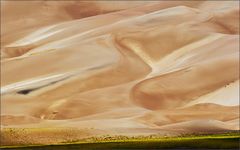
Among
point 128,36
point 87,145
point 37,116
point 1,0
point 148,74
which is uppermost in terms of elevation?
point 1,0

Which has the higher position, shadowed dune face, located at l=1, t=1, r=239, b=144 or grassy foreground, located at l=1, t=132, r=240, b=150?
shadowed dune face, located at l=1, t=1, r=239, b=144

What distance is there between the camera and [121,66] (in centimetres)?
4231

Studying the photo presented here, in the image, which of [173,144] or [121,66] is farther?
[121,66]

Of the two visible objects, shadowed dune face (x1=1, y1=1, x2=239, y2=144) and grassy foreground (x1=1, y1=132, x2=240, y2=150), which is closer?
grassy foreground (x1=1, y1=132, x2=240, y2=150)

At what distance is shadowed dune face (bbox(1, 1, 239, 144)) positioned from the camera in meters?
37.0

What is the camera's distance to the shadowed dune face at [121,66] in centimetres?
3703

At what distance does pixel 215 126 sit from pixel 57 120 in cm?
826

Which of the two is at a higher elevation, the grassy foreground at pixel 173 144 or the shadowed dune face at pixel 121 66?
the shadowed dune face at pixel 121 66

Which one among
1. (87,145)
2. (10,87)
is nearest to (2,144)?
(87,145)

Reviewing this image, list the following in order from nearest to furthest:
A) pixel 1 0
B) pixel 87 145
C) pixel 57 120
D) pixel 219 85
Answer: pixel 87 145
pixel 57 120
pixel 219 85
pixel 1 0

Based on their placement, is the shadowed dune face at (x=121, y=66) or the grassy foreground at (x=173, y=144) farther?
the shadowed dune face at (x=121, y=66)

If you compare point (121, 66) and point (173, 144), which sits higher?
point (121, 66)

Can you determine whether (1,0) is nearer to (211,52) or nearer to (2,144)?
(211,52)

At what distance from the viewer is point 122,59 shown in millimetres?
42906
